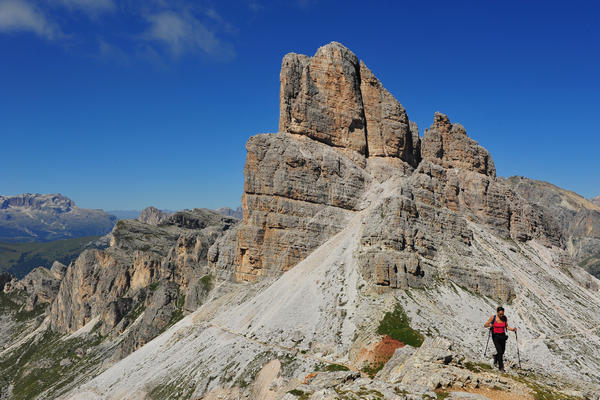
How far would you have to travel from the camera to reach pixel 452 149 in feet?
442

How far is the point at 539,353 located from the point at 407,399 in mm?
57652

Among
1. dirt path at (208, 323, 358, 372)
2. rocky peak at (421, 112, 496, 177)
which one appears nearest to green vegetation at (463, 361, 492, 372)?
dirt path at (208, 323, 358, 372)

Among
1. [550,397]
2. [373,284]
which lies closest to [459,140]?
[373,284]

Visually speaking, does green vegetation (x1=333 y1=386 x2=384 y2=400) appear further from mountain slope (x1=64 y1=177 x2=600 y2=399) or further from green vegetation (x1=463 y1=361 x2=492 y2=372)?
mountain slope (x1=64 y1=177 x2=600 y2=399)

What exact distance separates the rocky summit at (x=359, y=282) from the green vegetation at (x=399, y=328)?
0.33 m

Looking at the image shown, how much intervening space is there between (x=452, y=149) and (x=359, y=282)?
70869mm

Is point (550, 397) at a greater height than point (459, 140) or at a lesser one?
lesser

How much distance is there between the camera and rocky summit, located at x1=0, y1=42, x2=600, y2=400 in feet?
197

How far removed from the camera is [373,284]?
8138cm

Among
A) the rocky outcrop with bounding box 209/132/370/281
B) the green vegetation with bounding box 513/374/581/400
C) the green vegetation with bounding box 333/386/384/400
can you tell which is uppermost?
the rocky outcrop with bounding box 209/132/370/281

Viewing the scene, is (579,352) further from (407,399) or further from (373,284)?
(407,399)

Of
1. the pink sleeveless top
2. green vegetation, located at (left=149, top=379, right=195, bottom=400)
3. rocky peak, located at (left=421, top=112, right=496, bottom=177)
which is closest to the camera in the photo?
the pink sleeveless top

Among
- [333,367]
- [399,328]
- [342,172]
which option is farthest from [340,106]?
[333,367]

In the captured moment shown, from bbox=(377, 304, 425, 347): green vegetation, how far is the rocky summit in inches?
13.2
